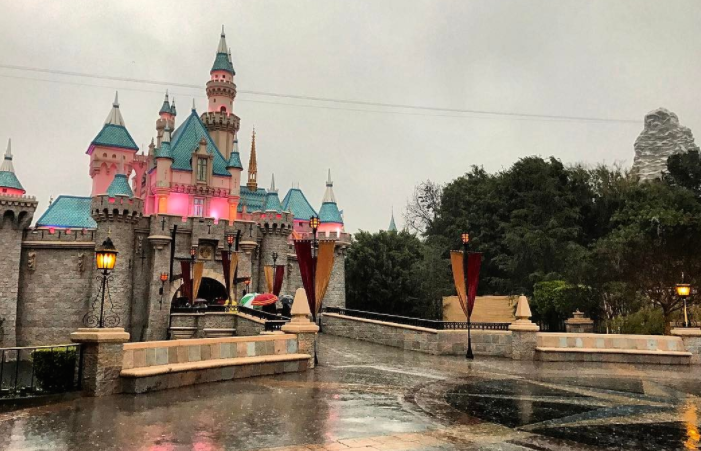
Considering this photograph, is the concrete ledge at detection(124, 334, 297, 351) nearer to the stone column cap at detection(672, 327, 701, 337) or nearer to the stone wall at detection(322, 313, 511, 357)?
the stone wall at detection(322, 313, 511, 357)

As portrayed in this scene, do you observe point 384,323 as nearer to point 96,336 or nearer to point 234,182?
point 96,336

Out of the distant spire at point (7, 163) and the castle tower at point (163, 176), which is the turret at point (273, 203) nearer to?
the castle tower at point (163, 176)

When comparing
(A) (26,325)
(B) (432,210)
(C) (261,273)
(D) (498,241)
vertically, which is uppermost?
(B) (432,210)

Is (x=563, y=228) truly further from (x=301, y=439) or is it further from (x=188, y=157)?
(x=301, y=439)

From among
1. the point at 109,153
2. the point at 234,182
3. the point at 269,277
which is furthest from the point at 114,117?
the point at 269,277

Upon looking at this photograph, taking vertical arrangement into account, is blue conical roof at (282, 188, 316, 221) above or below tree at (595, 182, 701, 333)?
above

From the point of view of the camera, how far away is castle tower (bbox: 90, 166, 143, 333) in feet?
114

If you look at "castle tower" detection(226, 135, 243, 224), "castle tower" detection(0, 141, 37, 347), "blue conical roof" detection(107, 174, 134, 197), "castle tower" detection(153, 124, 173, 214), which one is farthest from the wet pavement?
"castle tower" detection(226, 135, 243, 224)

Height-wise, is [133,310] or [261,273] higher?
[261,273]

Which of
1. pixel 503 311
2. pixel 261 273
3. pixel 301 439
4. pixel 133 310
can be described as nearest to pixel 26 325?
pixel 133 310

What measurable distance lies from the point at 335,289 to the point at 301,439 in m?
34.7

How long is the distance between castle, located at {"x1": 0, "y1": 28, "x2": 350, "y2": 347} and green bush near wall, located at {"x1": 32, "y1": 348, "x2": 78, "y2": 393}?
22.3 meters

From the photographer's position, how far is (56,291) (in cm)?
3600

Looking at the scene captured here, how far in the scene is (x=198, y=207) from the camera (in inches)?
1613
